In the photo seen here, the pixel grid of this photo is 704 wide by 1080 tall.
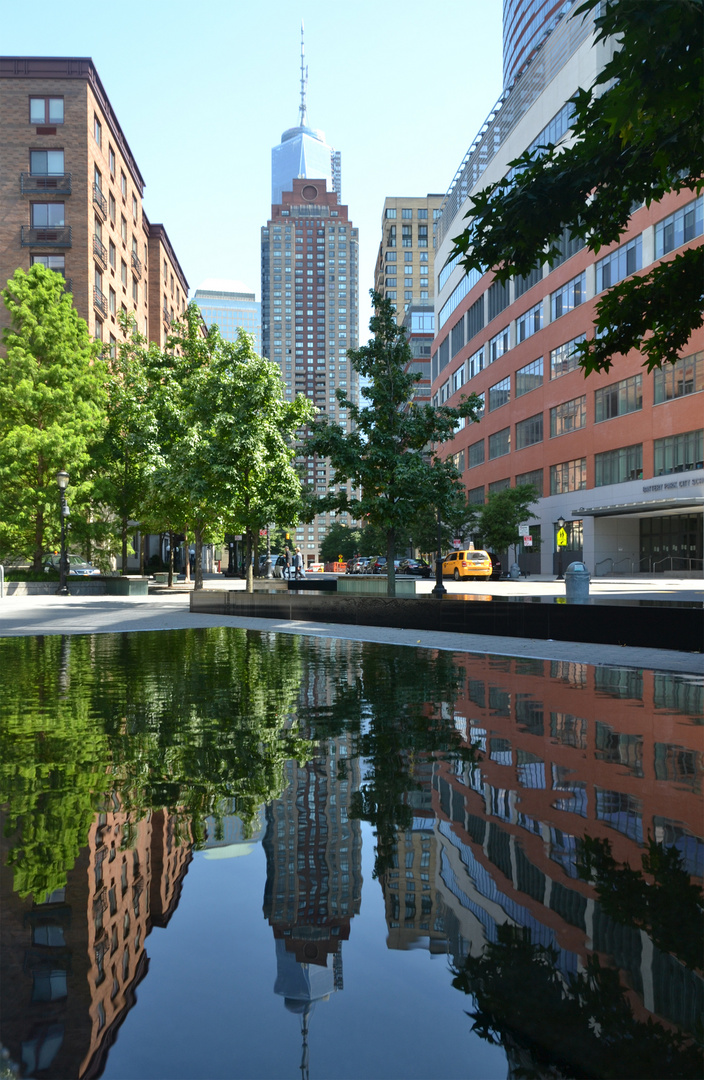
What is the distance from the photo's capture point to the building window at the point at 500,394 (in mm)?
68625

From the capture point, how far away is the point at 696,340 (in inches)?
1726

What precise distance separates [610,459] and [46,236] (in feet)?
121

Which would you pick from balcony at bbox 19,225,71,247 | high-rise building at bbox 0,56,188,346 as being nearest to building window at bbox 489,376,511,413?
high-rise building at bbox 0,56,188,346

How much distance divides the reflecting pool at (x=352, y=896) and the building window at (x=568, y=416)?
51820 mm

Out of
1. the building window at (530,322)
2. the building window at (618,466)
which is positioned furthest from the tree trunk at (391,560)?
the building window at (530,322)

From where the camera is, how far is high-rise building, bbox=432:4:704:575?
46188 millimetres

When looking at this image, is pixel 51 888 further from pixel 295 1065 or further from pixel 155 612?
pixel 155 612

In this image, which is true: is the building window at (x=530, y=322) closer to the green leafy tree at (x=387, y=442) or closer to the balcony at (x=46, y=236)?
the balcony at (x=46, y=236)

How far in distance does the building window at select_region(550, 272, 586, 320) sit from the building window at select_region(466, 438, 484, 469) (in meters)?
19.8

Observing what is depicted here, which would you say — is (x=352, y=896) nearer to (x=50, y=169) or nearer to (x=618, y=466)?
(x=50, y=169)

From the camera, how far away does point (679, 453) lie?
4650 centimetres

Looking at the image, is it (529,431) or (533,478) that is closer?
(533,478)

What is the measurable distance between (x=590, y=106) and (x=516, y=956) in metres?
8.98

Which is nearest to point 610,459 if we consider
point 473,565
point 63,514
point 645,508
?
point 645,508
